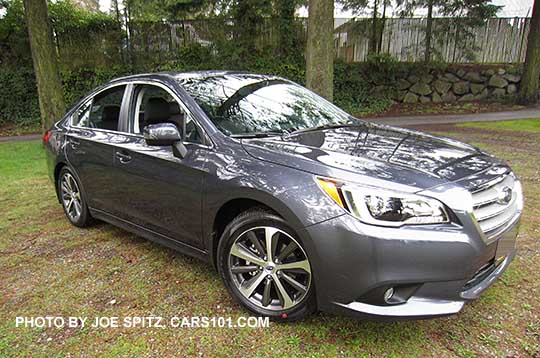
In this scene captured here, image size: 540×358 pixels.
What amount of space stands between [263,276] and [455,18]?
14.6 metres

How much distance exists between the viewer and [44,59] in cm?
802

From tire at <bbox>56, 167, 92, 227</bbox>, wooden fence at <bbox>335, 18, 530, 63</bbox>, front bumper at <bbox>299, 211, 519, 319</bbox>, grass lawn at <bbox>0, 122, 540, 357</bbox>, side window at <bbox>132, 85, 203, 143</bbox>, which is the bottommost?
grass lawn at <bbox>0, 122, 540, 357</bbox>

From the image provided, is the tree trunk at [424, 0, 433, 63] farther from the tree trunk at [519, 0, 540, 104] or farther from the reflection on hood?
the reflection on hood

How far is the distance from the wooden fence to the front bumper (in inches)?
532

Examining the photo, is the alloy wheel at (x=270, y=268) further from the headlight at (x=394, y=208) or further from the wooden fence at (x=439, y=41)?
the wooden fence at (x=439, y=41)

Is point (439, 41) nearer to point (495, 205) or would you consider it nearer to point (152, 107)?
point (152, 107)

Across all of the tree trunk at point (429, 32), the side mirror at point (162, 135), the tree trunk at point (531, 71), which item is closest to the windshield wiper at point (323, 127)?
the side mirror at point (162, 135)

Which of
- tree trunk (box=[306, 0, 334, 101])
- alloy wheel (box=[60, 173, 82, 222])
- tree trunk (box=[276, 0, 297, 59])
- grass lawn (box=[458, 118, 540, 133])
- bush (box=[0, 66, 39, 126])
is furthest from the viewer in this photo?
tree trunk (box=[276, 0, 297, 59])

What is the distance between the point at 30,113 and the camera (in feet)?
41.8

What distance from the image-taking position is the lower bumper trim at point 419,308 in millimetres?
1993

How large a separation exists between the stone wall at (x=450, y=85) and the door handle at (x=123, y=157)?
12.9 meters

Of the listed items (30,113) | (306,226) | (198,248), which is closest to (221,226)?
(198,248)

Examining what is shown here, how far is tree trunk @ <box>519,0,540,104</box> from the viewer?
1290cm

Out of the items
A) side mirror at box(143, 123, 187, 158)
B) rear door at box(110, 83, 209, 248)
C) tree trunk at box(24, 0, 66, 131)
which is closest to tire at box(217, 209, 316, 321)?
rear door at box(110, 83, 209, 248)
